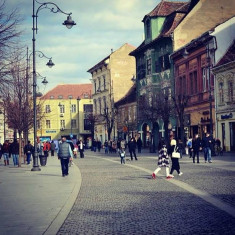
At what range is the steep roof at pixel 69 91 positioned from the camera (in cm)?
10831

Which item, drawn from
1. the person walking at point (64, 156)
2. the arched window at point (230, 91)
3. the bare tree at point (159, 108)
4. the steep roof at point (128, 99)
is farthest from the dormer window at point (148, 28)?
the person walking at point (64, 156)

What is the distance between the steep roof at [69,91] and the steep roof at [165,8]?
173 feet

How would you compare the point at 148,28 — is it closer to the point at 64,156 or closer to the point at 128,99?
the point at 128,99

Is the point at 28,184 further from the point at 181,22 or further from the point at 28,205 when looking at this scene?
the point at 181,22

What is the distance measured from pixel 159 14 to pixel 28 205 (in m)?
45.3

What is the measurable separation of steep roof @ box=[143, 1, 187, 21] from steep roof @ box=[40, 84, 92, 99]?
52738 millimetres

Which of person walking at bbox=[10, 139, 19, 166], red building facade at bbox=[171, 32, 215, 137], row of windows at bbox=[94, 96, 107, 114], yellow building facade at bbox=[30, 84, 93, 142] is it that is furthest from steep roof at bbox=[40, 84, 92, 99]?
person walking at bbox=[10, 139, 19, 166]

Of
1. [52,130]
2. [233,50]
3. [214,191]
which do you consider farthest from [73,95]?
[214,191]

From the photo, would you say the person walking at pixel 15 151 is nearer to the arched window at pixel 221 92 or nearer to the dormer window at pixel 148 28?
the arched window at pixel 221 92

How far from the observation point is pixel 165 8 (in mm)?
55562

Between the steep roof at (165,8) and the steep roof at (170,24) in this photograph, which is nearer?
the steep roof at (170,24)

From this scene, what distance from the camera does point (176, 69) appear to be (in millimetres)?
49781

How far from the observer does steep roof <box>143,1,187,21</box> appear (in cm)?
5459

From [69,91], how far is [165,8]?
188 feet
